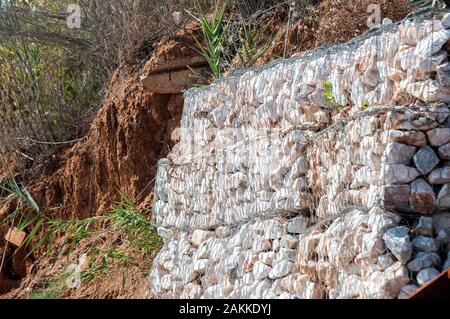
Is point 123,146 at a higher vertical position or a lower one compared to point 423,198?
higher

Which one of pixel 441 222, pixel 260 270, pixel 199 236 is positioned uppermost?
pixel 441 222

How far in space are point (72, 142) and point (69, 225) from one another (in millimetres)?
1459

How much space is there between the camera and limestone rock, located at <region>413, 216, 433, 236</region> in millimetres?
6270

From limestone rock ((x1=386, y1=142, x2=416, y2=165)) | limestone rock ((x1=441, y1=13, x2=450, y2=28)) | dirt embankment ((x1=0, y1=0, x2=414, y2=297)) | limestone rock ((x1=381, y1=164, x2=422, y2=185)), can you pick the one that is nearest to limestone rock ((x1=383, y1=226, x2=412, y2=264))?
limestone rock ((x1=381, y1=164, x2=422, y2=185))

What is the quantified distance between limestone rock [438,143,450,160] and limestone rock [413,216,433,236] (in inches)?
14.2

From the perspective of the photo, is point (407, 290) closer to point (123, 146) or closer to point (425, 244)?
point (425, 244)

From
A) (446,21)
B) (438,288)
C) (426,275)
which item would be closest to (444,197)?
(426,275)

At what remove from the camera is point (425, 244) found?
620 centimetres

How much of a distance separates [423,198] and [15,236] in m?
7.71

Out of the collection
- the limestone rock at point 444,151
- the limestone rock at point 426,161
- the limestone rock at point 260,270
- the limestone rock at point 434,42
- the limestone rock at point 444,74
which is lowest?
the limestone rock at point 260,270

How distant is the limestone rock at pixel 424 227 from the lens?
6270mm

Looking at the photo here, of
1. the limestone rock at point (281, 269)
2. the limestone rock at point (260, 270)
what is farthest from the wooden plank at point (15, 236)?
the limestone rock at point (281, 269)

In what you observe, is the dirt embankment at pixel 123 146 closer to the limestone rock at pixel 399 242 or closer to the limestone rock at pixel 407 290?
the limestone rock at pixel 399 242

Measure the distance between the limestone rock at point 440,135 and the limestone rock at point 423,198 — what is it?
0.80ft
